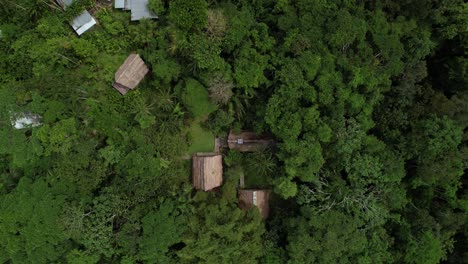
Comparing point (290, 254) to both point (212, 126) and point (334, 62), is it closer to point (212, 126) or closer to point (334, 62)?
point (212, 126)

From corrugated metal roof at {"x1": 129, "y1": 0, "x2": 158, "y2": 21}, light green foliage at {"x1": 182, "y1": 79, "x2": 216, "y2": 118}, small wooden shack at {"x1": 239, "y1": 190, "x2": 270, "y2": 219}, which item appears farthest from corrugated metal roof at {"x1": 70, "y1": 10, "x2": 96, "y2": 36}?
small wooden shack at {"x1": 239, "y1": 190, "x2": 270, "y2": 219}

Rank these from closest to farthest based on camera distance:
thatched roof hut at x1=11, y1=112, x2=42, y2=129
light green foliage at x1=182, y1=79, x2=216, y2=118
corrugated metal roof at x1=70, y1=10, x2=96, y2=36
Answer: thatched roof hut at x1=11, y1=112, x2=42, y2=129 → light green foliage at x1=182, y1=79, x2=216, y2=118 → corrugated metal roof at x1=70, y1=10, x2=96, y2=36

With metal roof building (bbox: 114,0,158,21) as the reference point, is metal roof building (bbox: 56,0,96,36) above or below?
below

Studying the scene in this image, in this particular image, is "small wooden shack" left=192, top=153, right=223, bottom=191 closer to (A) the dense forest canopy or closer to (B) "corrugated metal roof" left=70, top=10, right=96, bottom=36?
(A) the dense forest canopy

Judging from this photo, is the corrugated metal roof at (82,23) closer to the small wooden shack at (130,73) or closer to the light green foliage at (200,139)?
the small wooden shack at (130,73)

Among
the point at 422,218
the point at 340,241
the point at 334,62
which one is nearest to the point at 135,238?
the point at 340,241

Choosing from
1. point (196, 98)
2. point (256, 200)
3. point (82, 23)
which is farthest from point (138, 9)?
point (256, 200)

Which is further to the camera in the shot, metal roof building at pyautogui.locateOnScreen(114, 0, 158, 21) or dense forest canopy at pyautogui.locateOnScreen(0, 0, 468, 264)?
metal roof building at pyautogui.locateOnScreen(114, 0, 158, 21)
